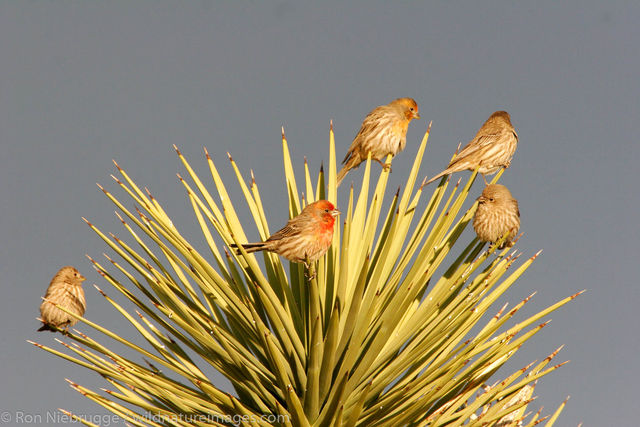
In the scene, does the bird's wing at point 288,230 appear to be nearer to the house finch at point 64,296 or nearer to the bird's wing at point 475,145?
the bird's wing at point 475,145

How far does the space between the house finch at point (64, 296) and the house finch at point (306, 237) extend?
439cm

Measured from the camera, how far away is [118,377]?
4.58 m

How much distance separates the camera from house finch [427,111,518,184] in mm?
7207

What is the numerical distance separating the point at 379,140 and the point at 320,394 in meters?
3.43

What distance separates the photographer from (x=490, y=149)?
737cm

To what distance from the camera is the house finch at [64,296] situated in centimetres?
877

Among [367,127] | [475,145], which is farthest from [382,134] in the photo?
[475,145]

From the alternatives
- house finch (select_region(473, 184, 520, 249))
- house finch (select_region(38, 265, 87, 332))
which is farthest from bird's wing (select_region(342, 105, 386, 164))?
house finch (select_region(38, 265, 87, 332))

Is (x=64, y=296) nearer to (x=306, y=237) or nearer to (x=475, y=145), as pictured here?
(x=306, y=237)

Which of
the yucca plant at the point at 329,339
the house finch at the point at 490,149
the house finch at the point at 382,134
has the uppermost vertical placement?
the house finch at the point at 382,134

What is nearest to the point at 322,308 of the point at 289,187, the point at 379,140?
the point at 289,187

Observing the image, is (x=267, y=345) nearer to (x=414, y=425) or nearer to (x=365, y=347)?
(x=365, y=347)

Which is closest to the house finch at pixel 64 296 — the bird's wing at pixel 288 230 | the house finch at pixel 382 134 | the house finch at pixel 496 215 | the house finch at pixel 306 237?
the house finch at pixel 382 134

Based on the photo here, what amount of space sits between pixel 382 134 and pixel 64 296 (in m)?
4.45
